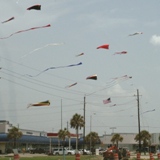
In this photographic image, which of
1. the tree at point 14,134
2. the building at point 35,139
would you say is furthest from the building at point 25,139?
the tree at point 14,134

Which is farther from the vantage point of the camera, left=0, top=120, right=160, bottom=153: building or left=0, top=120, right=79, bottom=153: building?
left=0, top=120, right=160, bottom=153: building

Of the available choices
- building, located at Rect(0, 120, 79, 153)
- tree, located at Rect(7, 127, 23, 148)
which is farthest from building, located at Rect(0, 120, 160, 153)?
tree, located at Rect(7, 127, 23, 148)

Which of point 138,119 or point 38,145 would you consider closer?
point 138,119

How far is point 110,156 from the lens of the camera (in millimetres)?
38719

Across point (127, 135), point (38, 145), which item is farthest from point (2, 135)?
point (127, 135)

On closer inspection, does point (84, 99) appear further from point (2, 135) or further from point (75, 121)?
point (2, 135)

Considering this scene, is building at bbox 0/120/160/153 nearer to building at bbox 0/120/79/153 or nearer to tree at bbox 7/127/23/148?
building at bbox 0/120/79/153

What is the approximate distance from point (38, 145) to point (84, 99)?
6056 cm

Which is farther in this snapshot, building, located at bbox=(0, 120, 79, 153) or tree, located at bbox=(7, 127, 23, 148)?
building, located at bbox=(0, 120, 79, 153)

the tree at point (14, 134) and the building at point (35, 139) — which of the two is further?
the building at point (35, 139)

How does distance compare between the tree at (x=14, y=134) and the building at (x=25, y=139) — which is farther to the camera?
the building at (x=25, y=139)

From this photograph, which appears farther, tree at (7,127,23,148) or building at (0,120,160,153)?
building at (0,120,160,153)

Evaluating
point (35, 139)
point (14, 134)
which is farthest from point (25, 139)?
point (14, 134)

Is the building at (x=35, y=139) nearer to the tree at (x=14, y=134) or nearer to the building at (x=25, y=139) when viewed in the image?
the building at (x=25, y=139)
